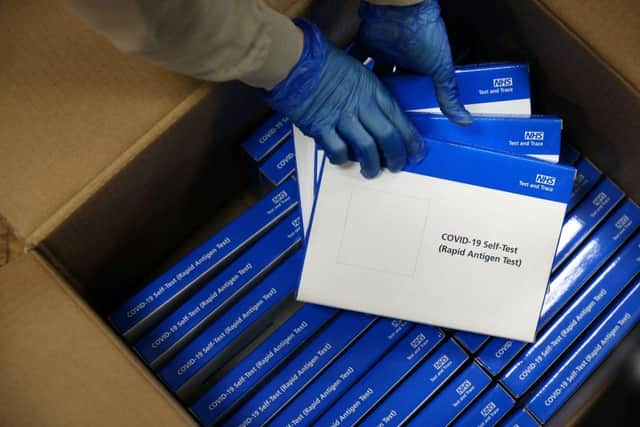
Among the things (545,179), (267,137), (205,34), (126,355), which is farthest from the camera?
(267,137)

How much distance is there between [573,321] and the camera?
0.88 metres

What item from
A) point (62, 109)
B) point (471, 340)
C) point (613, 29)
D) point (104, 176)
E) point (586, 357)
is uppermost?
point (62, 109)

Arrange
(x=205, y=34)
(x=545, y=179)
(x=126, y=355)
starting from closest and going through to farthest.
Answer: (x=205, y=34) < (x=126, y=355) < (x=545, y=179)

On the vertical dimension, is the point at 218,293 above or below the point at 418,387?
above

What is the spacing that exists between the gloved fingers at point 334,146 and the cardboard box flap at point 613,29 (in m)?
0.36

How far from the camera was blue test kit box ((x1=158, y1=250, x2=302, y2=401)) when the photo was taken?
2.76 ft

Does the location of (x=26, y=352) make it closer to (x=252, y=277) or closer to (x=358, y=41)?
(x=252, y=277)

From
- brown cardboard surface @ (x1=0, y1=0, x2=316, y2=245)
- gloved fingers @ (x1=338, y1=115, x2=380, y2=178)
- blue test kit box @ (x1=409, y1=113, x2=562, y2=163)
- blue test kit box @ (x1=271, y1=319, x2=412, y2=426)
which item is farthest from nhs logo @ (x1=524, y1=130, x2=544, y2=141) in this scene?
brown cardboard surface @ (x1=0, y1=0, x2=316, y2=245)

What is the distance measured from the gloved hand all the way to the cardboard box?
0.30 ft

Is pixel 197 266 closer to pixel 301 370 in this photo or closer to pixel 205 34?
pixel 301 370

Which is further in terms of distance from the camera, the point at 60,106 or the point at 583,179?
the point at 583,179

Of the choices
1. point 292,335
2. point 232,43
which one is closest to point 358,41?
point 232,43

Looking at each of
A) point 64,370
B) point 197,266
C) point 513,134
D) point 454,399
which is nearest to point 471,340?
point 454,399

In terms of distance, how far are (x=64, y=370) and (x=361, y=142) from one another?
491 millimetres
